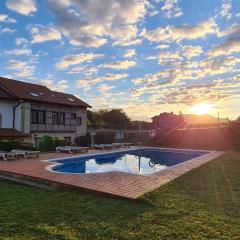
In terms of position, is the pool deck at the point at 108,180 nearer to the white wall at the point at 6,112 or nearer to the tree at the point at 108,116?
the white wall at the point at 6,112

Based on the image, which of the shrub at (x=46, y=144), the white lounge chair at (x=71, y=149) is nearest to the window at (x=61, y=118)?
the shrub at (x=46, y=144)

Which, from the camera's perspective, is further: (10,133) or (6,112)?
(6,112)

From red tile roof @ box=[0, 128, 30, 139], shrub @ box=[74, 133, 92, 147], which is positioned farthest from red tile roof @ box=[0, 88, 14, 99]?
shrub @ box=[74, 133, 92, 147]

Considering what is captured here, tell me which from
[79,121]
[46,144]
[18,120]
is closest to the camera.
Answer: [46,144]

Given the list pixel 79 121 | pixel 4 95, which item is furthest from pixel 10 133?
pixel 79 121

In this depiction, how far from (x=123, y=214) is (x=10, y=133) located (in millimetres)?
18253

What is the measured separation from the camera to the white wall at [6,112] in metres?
23.4

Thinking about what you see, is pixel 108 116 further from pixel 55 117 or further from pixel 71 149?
pixel 71 149

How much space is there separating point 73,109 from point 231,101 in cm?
1531

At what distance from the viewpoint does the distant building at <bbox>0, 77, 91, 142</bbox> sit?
2381 centimetres

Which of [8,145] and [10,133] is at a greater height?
[10,133]

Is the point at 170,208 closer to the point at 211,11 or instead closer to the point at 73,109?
the point at 211,11

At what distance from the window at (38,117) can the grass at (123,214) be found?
17.6m

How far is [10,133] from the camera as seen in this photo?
2245cm
